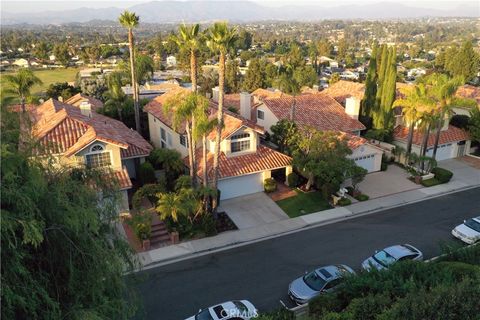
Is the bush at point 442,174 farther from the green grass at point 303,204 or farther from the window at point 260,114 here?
the window at point 260,114

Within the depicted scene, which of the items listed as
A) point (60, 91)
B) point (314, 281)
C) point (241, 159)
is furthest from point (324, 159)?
point (60, 91)

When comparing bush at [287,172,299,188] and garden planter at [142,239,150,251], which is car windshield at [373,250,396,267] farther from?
garden planter at [142,239,150,251]

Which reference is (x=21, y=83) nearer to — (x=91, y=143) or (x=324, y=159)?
(x=91, y=143)

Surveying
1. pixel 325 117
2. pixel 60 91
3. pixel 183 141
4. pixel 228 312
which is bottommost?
pixel 228 312

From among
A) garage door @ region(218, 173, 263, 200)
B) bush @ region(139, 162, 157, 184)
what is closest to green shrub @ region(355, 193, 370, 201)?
garage door @ region(218, 173, 263, 200)

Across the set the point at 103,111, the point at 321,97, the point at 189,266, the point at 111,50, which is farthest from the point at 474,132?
the point at 111,50

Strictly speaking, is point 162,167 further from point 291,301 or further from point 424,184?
point 424,184

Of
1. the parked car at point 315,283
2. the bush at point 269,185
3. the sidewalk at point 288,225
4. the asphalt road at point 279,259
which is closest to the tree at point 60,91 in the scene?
the bush at point 269,185
